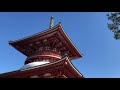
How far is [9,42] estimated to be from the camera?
18781mm

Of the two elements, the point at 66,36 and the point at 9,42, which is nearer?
the point at 66,36

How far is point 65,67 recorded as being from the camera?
12.7 meters
